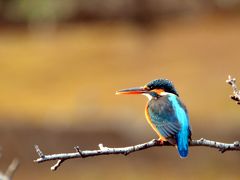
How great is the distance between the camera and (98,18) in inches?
419

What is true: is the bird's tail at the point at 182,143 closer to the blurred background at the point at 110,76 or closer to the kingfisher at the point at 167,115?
the kingfisher at the point at 167,115

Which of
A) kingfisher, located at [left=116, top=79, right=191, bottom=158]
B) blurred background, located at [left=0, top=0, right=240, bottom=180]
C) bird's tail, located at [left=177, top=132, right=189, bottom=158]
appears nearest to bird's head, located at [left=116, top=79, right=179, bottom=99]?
kingfisher, located at [left=116, top=79, right=191, bottom=158]

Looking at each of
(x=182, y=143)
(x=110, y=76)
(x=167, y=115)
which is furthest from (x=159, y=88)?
(x=110, y=76)

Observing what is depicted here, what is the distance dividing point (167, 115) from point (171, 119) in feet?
0.16

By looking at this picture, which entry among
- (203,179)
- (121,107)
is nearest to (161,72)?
(121,107)

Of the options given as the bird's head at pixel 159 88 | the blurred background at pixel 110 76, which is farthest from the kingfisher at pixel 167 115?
the blurred background at pixel 110 76

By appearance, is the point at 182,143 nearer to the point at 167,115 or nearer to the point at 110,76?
the point at 167,115

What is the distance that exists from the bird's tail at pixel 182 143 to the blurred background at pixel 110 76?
4.33 m

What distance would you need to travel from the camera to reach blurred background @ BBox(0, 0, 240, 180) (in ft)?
24.9

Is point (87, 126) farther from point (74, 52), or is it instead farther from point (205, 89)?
point (74, 52)

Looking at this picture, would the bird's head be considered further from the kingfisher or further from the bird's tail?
the bird's tail

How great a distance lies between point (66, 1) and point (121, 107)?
119 inches

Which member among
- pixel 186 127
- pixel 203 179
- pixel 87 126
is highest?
pixel 186 127

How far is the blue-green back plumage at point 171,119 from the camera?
119 inches
